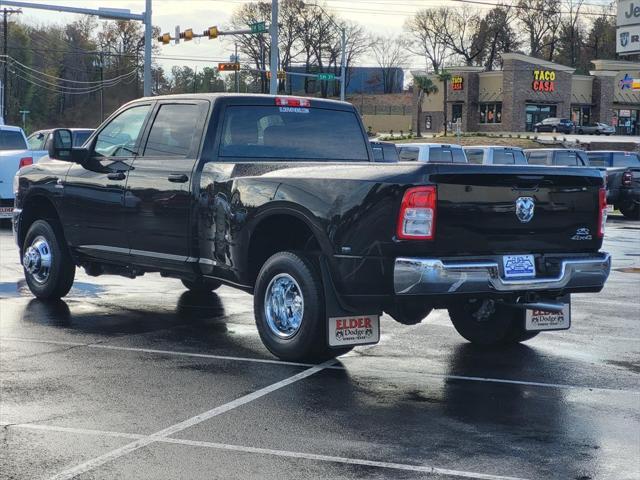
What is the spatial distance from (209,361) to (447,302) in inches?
75.9

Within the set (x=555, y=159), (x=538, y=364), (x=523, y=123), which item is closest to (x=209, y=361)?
(x=538, y=364)

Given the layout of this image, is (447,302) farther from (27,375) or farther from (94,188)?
(94,188)

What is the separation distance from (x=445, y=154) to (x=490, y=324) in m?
22.6

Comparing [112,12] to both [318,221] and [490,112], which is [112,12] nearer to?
[318,221]

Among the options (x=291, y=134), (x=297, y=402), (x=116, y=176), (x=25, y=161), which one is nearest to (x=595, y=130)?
(x=25, y=161)

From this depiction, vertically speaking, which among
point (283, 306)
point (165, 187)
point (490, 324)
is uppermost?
point (165, 187)

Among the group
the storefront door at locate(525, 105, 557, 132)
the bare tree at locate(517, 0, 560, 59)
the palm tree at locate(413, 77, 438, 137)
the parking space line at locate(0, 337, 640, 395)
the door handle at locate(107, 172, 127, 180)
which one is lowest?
the parking space line at locate(0, 337, 640, 395)

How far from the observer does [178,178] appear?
30.3 feet

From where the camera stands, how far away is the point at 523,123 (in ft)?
317

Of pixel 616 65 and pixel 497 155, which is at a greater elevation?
pixel 616 65

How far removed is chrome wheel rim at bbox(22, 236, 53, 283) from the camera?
11.2 metres

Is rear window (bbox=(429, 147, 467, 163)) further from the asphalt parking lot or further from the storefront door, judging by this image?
the storefront door

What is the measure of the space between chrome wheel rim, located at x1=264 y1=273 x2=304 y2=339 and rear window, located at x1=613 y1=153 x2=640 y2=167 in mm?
25495

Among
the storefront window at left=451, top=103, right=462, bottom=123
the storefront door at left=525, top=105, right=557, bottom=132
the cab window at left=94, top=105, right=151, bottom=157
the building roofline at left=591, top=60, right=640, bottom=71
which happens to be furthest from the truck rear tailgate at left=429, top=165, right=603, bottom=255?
the building roofline at left=591, top=60, right=640, bottom=71
